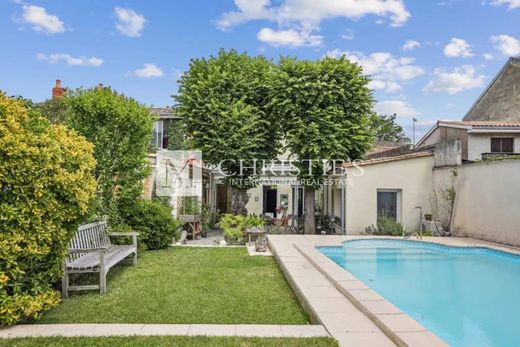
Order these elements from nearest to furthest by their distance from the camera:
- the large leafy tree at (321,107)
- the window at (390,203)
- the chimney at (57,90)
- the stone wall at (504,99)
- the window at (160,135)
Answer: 1. the large leafy tree at (321,107)
2. the window at (390,203)
3. the stone wall at (504,99)
4. the chimney at (57,90)
5. the window at (160,135)

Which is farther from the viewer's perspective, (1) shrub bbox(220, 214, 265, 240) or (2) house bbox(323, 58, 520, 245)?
(1) shrub bbox(220, 214, 265, 240)

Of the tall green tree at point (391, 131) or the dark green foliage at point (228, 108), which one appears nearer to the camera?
the dark green foliage at point (228, 108)

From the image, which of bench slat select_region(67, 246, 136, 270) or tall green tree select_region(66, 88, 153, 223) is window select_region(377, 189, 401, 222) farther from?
bench slat select_region(67, 246, 136, 270)

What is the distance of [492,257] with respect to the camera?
13008mm

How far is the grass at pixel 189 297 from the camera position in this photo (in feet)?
20.3

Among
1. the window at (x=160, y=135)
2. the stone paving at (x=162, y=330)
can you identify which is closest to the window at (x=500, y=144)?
the stone paving at (x=162, y=330)

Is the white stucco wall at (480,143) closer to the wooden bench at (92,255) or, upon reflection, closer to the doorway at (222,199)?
the wooden bench at (92,255)

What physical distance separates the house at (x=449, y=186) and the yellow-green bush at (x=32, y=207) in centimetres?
1357

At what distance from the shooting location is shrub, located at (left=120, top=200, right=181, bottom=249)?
1264 cm

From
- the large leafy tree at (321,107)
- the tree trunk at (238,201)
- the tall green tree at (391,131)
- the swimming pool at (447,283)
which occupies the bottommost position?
the swimming pool at (447,283)

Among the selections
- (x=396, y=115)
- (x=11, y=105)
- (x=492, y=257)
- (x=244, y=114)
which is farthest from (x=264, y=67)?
(x=396, y=115)

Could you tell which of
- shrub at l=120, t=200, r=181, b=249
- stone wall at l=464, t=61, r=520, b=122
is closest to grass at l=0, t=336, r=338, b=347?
shrub at l=120, t=200, r=181, b=249

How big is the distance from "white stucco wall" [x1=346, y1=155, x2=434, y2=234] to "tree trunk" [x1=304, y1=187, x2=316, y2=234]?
1888 millimetres

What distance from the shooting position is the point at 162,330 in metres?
5.32
